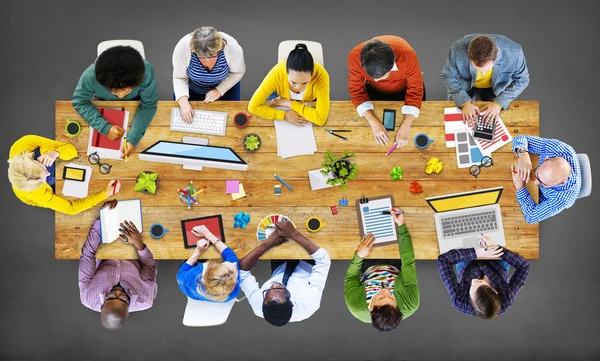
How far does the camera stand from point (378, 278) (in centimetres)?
331

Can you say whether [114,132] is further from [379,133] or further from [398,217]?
[398,217]

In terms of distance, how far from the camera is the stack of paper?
3174 mm

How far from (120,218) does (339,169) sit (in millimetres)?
1431

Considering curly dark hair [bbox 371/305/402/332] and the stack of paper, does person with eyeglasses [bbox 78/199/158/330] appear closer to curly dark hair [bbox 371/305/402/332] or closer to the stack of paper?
the stack of paper

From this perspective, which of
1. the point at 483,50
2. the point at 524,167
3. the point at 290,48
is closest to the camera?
the point at 483,50

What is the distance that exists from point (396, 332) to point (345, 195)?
159 cm

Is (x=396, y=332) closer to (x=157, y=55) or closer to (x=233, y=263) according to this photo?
(x=233, y=263)

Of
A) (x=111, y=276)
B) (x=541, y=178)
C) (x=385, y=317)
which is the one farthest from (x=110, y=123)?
(x=541, y=178)

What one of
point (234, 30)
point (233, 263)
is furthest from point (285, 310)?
point (234, 30)

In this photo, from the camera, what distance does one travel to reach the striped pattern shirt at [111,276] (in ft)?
10.3

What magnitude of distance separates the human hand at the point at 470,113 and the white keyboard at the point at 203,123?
5.05ft

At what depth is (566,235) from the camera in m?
4.10

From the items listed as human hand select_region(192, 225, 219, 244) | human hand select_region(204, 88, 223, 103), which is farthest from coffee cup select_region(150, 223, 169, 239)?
human hand select_region(204, 88, 223, 103)

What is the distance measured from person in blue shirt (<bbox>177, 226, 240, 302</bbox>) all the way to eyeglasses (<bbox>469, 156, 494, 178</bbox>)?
5.26 ft
